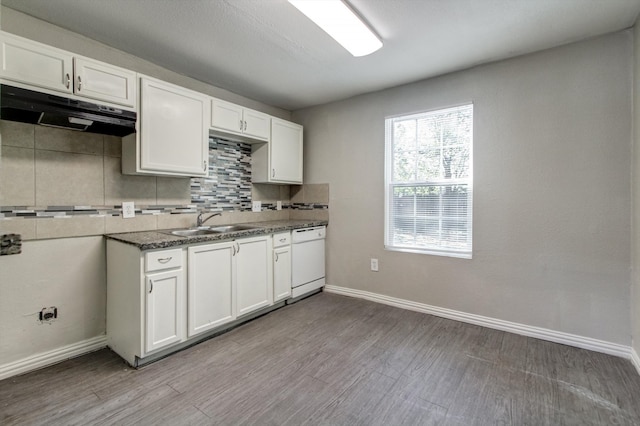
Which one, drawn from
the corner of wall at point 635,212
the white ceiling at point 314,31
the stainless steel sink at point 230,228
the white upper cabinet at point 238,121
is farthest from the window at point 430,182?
the stainless steel sink at point 230,228

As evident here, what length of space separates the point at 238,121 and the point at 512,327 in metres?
3.13

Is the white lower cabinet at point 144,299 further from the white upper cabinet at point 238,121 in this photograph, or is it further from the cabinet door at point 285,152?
the cabinet door at point 285,152

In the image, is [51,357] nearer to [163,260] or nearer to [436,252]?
[163,260]

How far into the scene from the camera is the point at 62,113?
182 centimetres

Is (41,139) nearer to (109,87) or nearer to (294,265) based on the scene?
(109,87)

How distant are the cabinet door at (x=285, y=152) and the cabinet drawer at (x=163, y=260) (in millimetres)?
1509

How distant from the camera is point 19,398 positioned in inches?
68.0

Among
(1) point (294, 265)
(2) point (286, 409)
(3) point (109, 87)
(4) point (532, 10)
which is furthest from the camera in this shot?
(1) point (294, 265)

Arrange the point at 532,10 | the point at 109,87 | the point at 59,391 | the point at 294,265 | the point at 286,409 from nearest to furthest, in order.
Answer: the point at 286,409
the point at 59,391
the point at 532,10
the point at 109,87
the point at 294,265

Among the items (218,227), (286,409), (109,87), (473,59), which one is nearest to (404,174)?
(473,59)

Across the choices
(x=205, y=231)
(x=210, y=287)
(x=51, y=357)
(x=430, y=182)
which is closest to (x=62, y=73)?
(x=205, y=231)

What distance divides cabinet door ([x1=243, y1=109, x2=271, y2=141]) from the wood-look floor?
196 centimetres

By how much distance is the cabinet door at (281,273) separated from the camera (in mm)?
3061

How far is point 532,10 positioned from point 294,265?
2.85 meters
